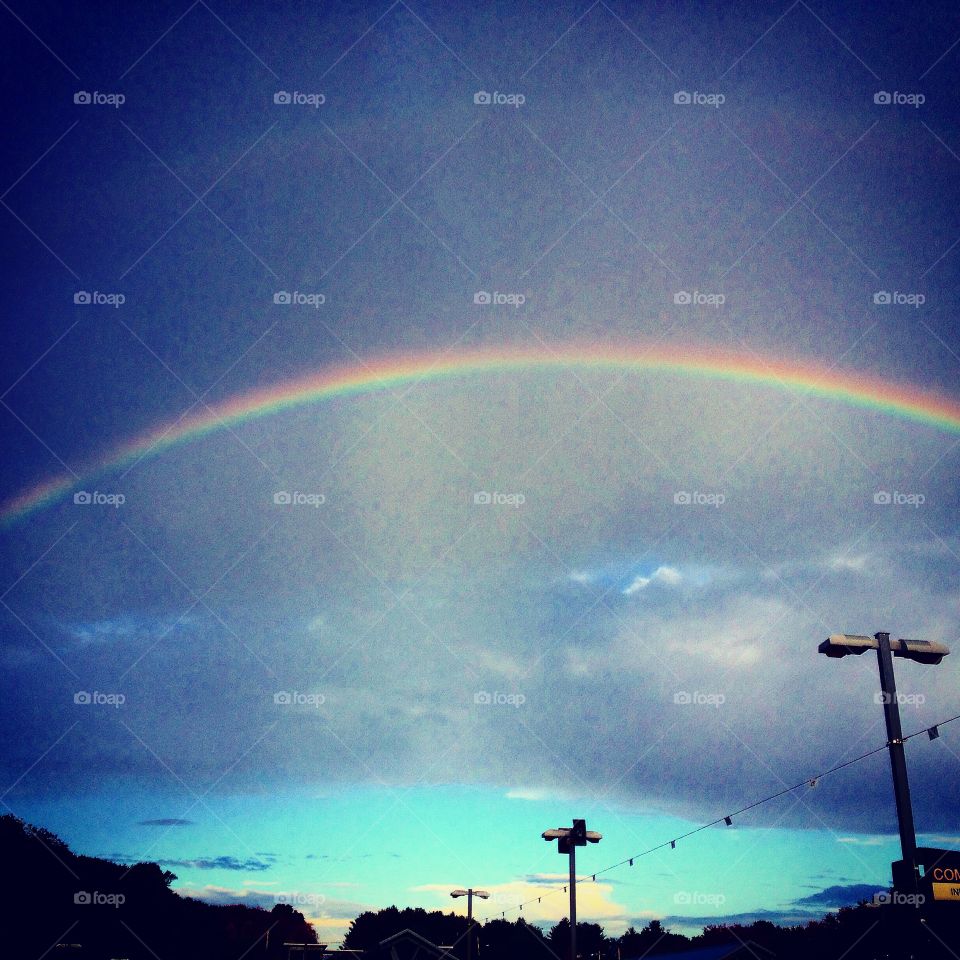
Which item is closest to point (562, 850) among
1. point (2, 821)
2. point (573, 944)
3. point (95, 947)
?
point (573, 944)

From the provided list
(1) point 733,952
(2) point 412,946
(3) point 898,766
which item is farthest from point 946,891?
(2) point 412,946

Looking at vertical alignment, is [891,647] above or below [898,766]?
above

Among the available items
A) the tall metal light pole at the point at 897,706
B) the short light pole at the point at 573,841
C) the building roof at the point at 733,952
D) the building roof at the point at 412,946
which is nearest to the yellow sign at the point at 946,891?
the tall metal light pole at the point at 897,706

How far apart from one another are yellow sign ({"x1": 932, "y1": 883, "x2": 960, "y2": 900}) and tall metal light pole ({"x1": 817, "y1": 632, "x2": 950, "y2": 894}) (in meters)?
0.65

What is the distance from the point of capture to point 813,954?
31.2m

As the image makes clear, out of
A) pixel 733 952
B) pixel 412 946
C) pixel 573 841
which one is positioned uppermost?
pixel 573 841

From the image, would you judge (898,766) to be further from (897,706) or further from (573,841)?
(573,841)

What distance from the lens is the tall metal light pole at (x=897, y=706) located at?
23.3 feet

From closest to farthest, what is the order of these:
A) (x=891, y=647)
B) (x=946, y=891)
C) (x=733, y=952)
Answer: (x=946, y=891), (x=891, y=647), (x=733, y=952)

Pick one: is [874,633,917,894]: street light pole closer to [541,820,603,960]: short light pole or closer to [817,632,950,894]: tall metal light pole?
[817,632,950,894]: tall metal light pole

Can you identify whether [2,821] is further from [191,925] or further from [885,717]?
[885,717]

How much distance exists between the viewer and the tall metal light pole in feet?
23.3

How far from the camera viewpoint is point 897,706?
7992 mm

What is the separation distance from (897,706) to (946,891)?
1.94 m
